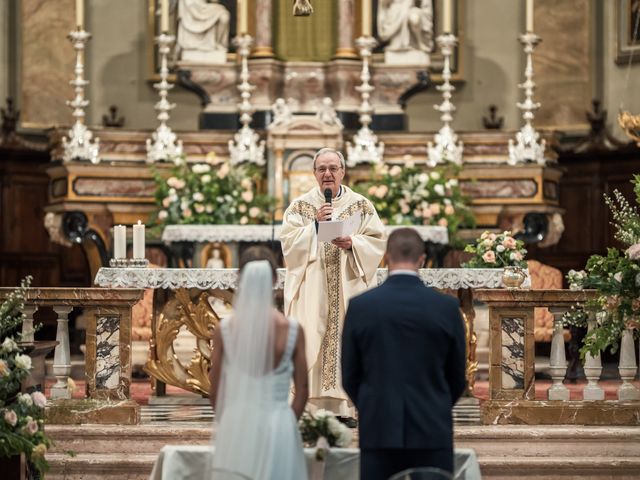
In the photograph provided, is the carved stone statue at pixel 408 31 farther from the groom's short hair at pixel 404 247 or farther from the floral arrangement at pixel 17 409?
the groom's short hair at pixel 404 247

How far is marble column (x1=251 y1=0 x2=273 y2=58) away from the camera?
1330cm

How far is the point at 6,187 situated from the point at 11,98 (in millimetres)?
870

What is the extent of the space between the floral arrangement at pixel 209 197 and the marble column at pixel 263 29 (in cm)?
136

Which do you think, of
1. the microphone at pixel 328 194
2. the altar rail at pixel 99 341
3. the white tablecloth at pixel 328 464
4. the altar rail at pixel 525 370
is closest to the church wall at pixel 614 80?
the altar rail at pixel 525 370

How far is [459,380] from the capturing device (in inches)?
234

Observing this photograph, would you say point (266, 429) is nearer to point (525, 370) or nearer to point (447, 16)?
point (525, 370)

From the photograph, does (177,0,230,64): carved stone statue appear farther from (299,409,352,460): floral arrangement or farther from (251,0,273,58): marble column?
(299,409,352,460): floral arrangement

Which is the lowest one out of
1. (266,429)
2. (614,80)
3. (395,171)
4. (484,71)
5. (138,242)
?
(266,429)

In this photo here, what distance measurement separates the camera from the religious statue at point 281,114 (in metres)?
12.6

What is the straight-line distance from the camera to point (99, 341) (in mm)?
8969

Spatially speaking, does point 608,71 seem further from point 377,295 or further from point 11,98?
point 377,295

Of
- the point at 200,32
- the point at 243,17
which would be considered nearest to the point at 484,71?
the point at 243,17

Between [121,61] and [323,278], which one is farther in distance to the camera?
[121,61]

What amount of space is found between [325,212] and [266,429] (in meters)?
2.63
